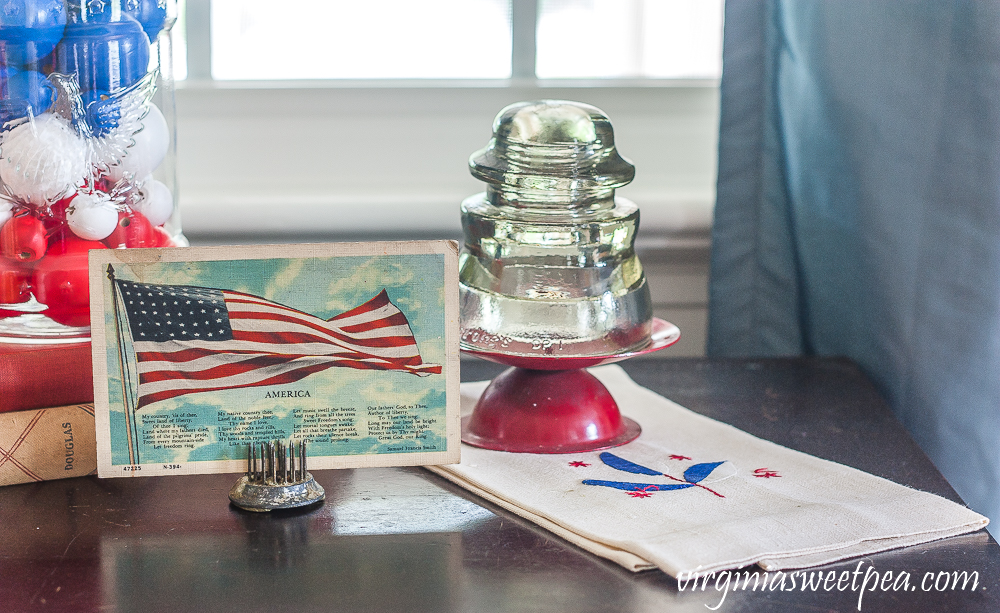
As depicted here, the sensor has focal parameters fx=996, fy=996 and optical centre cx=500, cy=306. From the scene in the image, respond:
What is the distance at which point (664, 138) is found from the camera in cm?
129

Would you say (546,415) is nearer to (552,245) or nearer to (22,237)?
(552,245)

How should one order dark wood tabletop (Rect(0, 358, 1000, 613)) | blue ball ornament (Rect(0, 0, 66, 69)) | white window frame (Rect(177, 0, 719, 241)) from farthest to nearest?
1. white window frame (Rect(177, 0, 719, 241))
2. blue ball ornament (Rect(0, 0, 66, 69))
3. dark wood tabletop (Rect(0, 358, 1000, 613))

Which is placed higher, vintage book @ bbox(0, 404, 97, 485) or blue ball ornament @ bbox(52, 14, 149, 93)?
blue ball ornament @ bbox(52, 14, 149, 93)

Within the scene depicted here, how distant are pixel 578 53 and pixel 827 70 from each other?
15.8 inches

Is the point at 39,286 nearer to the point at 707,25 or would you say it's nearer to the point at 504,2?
the point at 504,2

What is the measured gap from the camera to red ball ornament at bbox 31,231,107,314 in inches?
25.8

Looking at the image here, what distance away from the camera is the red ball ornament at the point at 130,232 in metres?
0.68

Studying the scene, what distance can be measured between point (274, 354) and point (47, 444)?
0.55 ft

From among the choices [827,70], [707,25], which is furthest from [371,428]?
[707,25]

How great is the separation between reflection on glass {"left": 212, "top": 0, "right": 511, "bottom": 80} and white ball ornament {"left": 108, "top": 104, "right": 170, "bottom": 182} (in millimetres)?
605

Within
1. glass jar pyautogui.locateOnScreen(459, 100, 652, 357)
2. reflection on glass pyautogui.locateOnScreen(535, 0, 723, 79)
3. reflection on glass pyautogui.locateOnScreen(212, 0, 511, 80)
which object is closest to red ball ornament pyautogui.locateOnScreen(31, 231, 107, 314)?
glass jar pyautogui.locateOnScreen(459, 100, 652, 357)

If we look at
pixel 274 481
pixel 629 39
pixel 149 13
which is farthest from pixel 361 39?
pixel 274 481

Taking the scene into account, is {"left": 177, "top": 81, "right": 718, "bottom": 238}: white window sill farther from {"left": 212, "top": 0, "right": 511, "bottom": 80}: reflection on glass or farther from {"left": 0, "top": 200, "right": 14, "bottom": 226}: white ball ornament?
{"left": 0, "top": 200, "right": 14, "bottom": 226}: white ball ornament

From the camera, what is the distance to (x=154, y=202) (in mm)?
715
